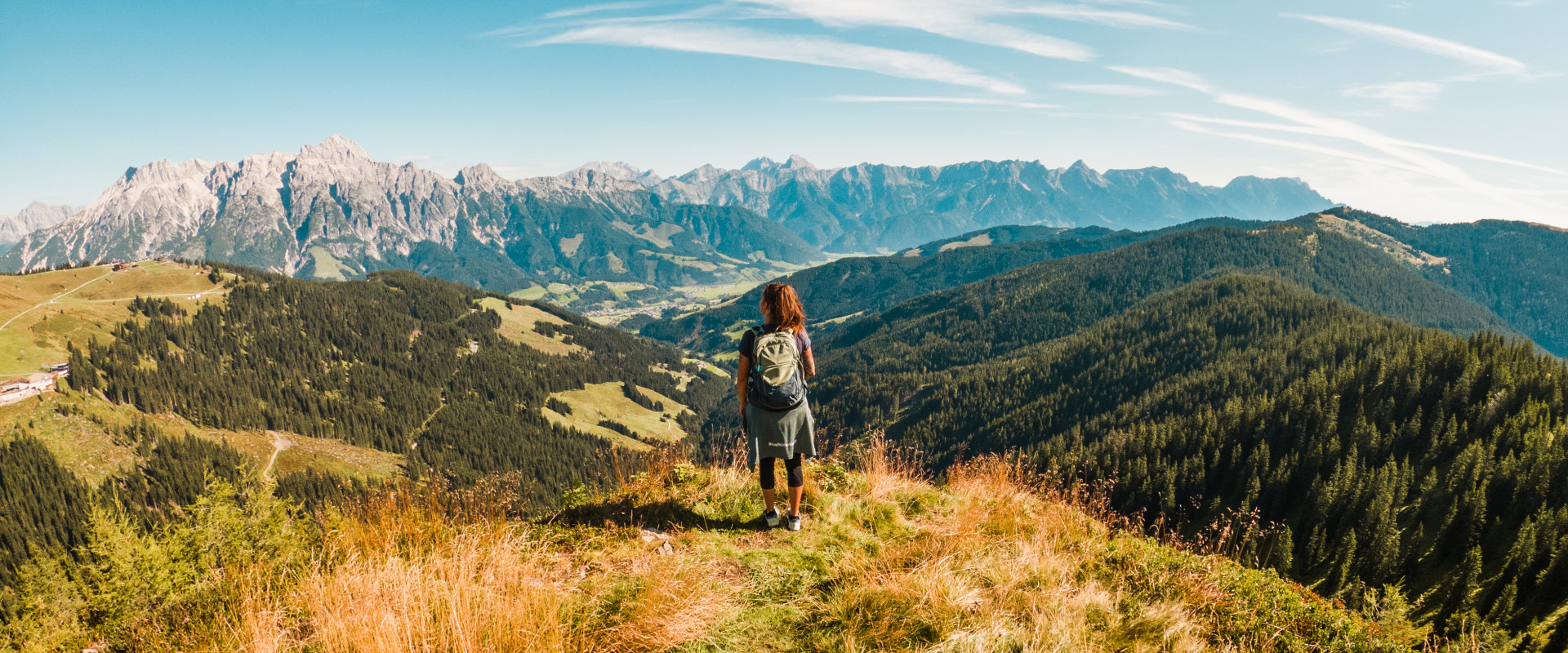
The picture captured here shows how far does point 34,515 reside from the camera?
108500mm

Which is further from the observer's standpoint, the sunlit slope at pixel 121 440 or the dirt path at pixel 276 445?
the dirt path at pixel 276 445

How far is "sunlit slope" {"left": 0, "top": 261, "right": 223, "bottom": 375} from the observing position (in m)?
148

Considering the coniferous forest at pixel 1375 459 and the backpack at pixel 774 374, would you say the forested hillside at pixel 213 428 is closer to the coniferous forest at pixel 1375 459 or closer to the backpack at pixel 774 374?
the coniferous forest at pixel 1375 459

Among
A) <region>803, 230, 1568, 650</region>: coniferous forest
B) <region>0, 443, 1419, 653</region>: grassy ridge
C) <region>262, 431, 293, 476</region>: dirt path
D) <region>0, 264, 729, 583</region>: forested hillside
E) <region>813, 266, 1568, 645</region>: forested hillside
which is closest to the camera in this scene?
<region>0, 443, 1419, 653</region>: grassy ridge

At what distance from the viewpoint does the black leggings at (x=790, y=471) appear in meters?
9.32

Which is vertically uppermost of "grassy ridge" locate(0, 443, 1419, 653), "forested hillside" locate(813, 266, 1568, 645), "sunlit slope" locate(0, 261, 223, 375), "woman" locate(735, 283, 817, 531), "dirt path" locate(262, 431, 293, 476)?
"woman" locate(735, 283, 817, 531)

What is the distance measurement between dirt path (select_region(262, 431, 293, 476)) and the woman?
172716 millimetres

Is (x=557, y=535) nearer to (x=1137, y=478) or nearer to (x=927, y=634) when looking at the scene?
(x=927, y=634)

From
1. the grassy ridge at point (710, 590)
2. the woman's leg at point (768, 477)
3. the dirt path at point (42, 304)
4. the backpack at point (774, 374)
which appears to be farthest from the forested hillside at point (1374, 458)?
the dirt path at point (42, 304)

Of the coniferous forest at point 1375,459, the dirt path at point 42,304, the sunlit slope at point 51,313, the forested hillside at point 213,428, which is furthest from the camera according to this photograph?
the dirt path at point 42,304

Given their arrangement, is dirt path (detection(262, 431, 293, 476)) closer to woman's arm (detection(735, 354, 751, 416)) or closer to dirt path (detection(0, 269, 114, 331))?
dirt path (detection(0, 269, 114, 331))

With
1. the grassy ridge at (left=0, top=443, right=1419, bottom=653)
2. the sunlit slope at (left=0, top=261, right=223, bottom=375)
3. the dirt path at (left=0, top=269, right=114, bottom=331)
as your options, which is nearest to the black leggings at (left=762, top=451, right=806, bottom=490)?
the grassy ridge at (left=0, top=443, right=1419, bottom=653)

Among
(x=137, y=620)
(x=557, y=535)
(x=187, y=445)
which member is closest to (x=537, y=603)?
(x=557, y=535)

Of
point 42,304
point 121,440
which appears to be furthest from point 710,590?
point 42,304
